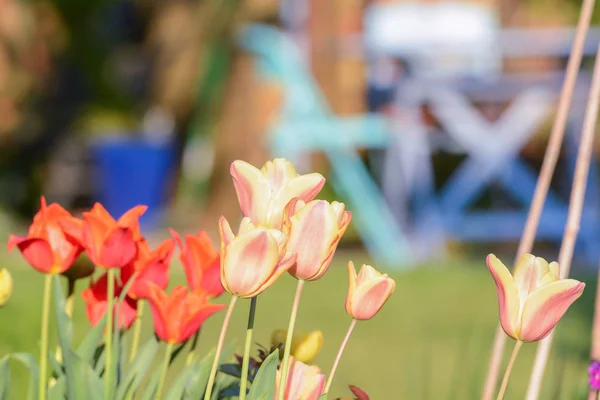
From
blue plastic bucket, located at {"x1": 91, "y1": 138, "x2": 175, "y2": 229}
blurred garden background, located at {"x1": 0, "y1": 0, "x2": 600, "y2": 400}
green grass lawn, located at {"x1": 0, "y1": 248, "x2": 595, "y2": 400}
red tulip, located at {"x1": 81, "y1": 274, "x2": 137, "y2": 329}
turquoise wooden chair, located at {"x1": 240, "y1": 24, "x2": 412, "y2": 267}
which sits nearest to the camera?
red tulip, located at {"x1": 81, "y1": 274, "x2": 137, "y2": 329}

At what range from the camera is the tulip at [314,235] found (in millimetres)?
878

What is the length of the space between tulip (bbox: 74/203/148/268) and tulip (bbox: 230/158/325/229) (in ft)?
0.38

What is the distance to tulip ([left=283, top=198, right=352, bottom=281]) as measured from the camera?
2.88 ft

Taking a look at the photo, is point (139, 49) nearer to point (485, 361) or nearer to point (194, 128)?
point (194, 128)

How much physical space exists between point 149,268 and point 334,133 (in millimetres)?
3793

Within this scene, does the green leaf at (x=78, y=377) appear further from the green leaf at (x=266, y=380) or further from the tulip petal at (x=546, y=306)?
the tulip petal at (x=546, y=306)

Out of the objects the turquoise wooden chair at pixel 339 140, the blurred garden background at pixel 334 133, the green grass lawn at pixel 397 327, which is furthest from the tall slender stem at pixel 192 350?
the turquoise wooden chair at pixel 339 140

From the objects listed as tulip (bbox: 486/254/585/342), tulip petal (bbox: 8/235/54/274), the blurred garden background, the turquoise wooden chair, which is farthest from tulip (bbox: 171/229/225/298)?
the turquoise wooden chair

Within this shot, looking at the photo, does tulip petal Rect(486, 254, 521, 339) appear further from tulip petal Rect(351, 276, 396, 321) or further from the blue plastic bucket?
the blue plastic bucket

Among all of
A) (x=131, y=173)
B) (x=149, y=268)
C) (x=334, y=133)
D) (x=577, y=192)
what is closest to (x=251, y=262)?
(x=149, y=268)

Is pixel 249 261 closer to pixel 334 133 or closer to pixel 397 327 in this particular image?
pixel 397 327

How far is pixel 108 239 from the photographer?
3.18 ft

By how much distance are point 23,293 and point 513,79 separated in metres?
2.53

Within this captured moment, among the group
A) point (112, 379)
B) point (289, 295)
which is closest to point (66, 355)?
point (112, 379)
